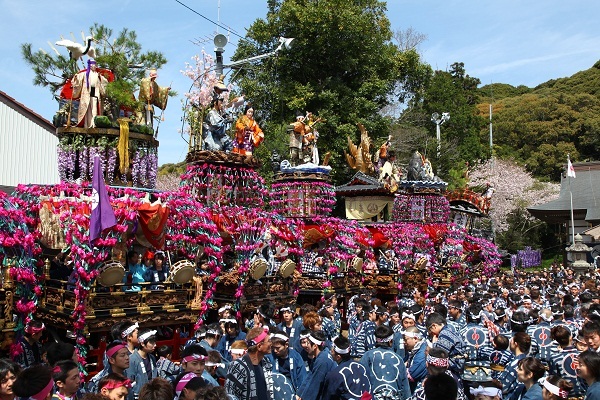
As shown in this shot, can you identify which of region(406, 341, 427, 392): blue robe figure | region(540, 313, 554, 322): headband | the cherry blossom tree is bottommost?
→ region(406, 341, 427, 392): blue robe figure

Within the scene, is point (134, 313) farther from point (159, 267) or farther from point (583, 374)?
point (583, 374)

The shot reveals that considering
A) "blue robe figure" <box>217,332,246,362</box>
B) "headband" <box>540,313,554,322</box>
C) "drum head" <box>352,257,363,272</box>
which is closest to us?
"blue robe figure" <box>217,332,246,362</box>

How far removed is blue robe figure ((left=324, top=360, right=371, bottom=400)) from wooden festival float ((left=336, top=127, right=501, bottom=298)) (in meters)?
15.7

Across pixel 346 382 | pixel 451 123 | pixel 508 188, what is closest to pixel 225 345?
pixel 346 382

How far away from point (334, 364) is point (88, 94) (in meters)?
10.7

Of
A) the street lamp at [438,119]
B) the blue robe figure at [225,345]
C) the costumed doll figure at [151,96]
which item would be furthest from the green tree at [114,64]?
the street lamp at [438,119]

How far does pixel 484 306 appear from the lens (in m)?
11.3

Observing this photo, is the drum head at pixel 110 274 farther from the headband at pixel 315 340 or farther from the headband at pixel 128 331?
the headband at pixel 315 340

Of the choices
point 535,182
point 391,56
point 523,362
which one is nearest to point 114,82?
point 523,362

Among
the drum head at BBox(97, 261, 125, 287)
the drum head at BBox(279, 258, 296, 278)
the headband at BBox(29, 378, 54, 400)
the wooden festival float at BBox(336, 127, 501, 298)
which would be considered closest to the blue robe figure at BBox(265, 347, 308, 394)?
the headband at BBox(29, 378, 54, 400)

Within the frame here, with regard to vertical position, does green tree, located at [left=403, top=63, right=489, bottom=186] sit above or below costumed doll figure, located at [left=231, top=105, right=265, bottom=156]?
above

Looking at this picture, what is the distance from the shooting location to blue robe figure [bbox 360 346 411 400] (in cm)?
673

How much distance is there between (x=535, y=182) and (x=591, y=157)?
877cm

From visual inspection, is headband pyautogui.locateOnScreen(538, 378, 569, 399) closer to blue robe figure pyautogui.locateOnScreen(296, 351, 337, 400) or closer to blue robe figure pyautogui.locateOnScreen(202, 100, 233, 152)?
blue robe figure pyautogui.locateOnScreen(296, 351, 337, 400)
